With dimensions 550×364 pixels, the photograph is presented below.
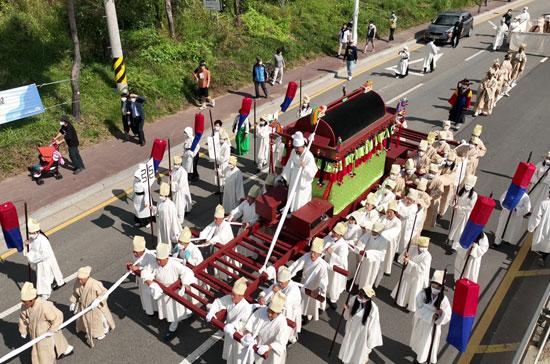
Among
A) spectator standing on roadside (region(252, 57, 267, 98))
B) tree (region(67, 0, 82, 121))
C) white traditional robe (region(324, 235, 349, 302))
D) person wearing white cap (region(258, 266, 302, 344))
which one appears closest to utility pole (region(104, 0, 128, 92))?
tree (region(67, 0, 82, 121))

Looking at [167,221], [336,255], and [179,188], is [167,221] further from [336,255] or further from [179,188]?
[336,255]

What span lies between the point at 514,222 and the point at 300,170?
16.4ft

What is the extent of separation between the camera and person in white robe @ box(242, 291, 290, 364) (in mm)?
6543

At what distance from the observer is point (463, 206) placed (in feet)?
33.0

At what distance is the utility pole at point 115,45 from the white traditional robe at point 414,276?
10.9 meters

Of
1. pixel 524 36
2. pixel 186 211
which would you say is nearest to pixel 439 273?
pixel 186 211

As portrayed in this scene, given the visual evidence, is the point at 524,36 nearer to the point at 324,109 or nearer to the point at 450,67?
the point at 450,67

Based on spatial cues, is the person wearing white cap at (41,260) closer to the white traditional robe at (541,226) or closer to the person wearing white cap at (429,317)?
the person wearing white cap at (429,317)

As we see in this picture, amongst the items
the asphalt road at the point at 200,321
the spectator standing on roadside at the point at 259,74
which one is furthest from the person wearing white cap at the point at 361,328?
the spectator standing on roadside at the point at 259,74

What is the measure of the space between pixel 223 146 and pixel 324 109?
3883mm

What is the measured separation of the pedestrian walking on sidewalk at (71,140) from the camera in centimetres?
1232

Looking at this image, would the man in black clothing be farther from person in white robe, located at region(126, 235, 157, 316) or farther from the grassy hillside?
person in white robe, located at region(126, 235, 157, 316)

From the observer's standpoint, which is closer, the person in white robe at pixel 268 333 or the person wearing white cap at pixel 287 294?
the person in white robe at pixel 268 333

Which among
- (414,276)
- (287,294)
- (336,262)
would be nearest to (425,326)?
(414,276)
